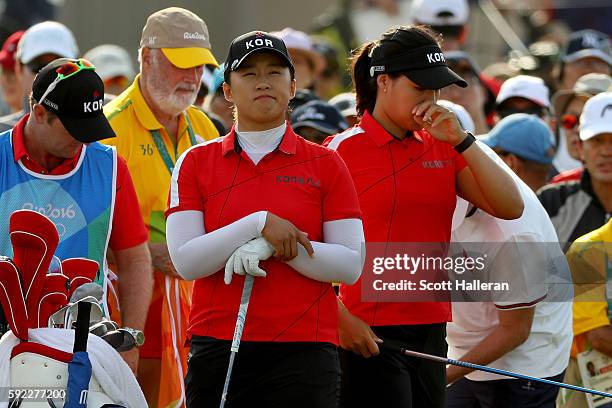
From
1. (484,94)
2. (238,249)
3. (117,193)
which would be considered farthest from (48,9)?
(238,249)

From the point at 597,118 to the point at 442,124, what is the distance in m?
2.50

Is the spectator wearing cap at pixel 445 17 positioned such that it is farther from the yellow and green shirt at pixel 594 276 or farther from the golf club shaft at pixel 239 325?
the golf club shaft at pixel 239 325

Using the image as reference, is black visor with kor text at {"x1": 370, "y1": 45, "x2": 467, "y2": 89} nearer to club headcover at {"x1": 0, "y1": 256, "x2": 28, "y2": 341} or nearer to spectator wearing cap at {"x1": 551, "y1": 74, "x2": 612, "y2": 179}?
club headcover at {"x1": 0, "y1": 256, "x2": 28, "y2": 341}

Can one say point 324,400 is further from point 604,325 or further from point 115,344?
point 604,325

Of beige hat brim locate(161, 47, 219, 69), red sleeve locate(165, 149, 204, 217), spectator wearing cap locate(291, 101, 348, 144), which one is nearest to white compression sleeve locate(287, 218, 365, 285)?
red sleeve locate(165, 149, 204, 217)

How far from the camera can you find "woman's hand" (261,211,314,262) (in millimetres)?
5141

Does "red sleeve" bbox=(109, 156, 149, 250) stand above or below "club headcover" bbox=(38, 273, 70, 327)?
above

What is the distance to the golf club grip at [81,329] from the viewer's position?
4641mm

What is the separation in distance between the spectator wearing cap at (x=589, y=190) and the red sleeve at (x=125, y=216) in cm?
274

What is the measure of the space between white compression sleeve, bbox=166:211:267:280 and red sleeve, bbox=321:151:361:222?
298 mm

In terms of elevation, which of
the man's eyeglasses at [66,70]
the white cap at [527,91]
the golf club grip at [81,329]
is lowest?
the golf club grip at [81,329]

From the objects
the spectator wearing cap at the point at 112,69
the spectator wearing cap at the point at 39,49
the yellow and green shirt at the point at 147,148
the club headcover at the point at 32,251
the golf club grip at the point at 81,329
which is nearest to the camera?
the golf club grip at the point at 81,329

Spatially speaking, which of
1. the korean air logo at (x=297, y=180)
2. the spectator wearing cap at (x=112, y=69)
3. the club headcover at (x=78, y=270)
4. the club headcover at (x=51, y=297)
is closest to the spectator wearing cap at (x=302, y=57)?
the spectator wearing cap at (x=112, y=69)

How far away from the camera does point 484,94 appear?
429 inches
